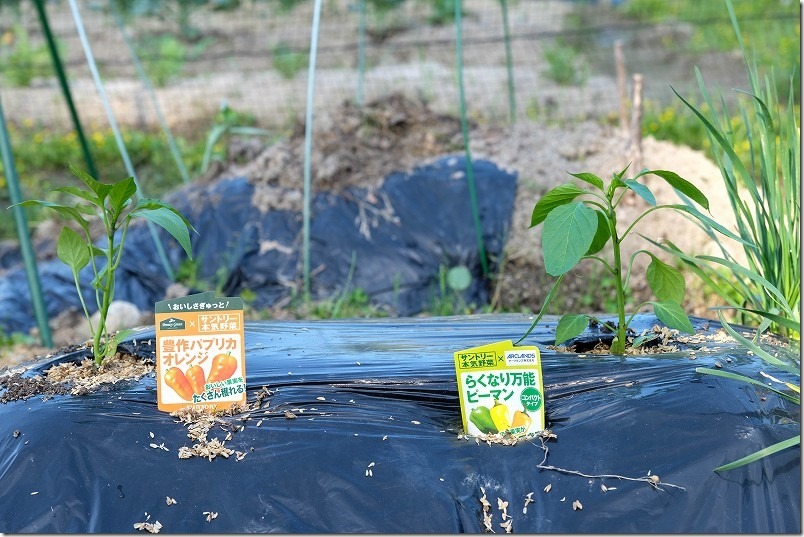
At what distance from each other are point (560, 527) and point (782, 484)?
1.11 ft

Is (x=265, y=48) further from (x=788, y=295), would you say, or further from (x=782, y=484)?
(x=782, y=484)

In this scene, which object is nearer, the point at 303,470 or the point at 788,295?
the point at 303,470

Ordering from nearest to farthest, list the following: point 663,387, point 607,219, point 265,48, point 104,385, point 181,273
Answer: point 663,387 → point 104,385 → point 607,219 → point 181,273 → point 265,48

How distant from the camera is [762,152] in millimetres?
1820

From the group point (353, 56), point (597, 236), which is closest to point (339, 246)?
point (597, 236)

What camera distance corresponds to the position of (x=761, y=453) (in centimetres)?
125

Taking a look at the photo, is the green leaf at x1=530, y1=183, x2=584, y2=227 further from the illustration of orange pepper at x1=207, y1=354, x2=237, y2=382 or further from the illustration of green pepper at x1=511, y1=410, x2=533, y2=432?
the illustration of orange pepper at x1=207, y1=354, x2=237, y2=382

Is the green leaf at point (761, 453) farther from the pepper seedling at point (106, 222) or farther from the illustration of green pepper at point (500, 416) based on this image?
the pepper seedling at point (106, 222)

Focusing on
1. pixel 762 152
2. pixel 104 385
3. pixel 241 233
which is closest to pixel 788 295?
pixel 762 152

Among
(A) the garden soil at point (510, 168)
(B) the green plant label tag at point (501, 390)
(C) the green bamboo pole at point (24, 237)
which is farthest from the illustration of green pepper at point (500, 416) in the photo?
(C) the green bamboo pole at point (24, 237)

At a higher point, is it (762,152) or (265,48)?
(265,48)

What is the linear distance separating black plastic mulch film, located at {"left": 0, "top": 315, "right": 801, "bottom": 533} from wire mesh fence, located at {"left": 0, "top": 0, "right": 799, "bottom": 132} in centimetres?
365

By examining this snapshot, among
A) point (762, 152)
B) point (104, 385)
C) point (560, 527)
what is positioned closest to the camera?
point (560, 527)

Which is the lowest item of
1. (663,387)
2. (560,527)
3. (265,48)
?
(560,527)
